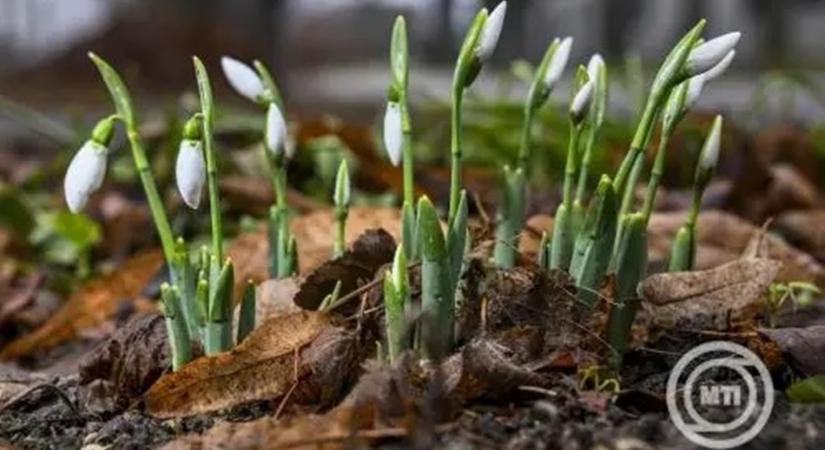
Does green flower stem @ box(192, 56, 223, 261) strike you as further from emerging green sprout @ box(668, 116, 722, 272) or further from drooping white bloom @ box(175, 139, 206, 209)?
emerging green sprout @ box(668, 116, 722, 272)

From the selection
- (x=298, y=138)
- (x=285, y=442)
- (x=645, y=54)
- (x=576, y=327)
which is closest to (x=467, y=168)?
(x=298, y=138)

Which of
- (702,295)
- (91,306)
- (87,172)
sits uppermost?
(87,172)

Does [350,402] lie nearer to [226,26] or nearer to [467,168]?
[467,168]

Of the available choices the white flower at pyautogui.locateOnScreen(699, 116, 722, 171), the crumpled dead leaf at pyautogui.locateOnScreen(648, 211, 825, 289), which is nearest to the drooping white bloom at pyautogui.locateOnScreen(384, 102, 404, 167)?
the white flower at pyautogui.locateOnScreen(699, 116, 722, 171)

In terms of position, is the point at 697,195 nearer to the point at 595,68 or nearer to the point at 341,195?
the point at 595,68

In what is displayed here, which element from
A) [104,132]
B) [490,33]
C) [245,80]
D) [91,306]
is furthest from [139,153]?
[91,306]

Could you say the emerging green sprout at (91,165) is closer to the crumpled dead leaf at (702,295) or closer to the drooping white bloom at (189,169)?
the drooping white bloom at (189,169)
